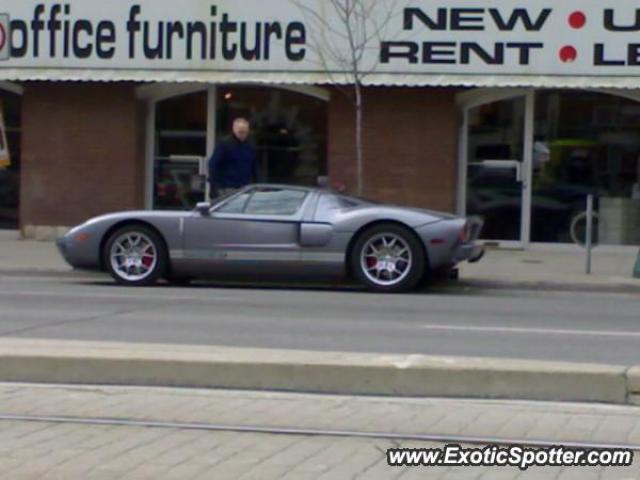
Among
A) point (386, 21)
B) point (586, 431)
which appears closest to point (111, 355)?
point (586, 431)

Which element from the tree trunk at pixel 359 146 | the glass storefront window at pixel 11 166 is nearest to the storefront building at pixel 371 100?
the tree trunk at pixel 359 146

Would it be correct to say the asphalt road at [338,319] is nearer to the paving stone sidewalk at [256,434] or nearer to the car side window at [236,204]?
the car side window at [236,204]

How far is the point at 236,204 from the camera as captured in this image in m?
16.9

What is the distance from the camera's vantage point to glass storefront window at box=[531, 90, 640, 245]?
21500 millimetres

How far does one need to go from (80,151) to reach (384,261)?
7700 mm

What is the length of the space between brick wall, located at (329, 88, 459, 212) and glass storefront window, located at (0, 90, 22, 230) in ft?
17.3

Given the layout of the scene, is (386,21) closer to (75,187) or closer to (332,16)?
(332,16)

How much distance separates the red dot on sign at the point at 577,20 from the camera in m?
20.5

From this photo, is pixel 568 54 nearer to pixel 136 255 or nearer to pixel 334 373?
pixel 136 255

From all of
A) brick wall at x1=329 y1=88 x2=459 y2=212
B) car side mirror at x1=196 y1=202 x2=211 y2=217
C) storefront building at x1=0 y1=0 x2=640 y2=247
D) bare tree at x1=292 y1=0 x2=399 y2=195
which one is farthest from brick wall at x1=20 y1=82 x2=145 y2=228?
car side mirror at x1=196 y1=202 x2=211 y2=217

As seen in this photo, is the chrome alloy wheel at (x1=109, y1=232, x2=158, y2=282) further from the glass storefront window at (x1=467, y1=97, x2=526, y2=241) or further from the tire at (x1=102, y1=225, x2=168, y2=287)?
the glass storefront window at (x1=467, y1=97, x2=526, y2=241)

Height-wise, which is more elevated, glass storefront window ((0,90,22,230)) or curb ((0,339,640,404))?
glass storefront window ((0,90,22,230))

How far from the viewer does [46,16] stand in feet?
71.9

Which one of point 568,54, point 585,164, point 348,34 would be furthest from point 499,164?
point 348,34
